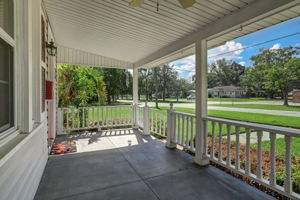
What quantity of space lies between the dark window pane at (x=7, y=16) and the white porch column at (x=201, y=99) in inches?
106

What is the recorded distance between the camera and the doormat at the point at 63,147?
12.6 ft

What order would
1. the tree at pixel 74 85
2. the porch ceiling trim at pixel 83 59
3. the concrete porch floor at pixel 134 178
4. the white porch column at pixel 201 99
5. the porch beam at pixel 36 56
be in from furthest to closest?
the tree at pixel 74 85
the porch ceiling trim at pixel 83 59
the white porch column at pixel 201 99
the porch beam at pixel 36 56
the concrete porch floor at pixel 134 178

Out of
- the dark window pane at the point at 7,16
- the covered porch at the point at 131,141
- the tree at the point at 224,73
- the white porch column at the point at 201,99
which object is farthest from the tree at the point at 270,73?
the dark window pane at the point at 7,16

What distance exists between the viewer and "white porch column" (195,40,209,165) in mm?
3078

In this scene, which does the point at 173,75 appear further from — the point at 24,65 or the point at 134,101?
the point at 24,65

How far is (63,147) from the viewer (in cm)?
412

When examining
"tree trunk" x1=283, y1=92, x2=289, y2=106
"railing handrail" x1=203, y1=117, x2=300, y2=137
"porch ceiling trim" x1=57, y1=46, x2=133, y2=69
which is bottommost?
"railing handrail" x1=203, y1=117, x2=300, y2=137

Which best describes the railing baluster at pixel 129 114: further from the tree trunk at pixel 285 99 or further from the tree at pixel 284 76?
the tree trunk at pixel 285 99

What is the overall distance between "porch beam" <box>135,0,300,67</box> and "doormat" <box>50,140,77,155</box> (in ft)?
11.3

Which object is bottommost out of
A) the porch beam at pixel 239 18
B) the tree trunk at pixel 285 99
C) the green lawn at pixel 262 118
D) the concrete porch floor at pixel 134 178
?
the concrete porch floor at pixel 134 178

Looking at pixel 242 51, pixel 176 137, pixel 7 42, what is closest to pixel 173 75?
pixel 176 137

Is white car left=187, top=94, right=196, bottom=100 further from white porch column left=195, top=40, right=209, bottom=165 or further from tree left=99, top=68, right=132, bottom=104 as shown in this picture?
tree left=99, top=68, right=132, bottom=104

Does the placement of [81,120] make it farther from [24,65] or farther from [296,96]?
[296,96]

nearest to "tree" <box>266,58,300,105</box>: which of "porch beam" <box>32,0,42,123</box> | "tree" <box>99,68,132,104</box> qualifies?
"porch beam" <box>32,0,42,123</box>
